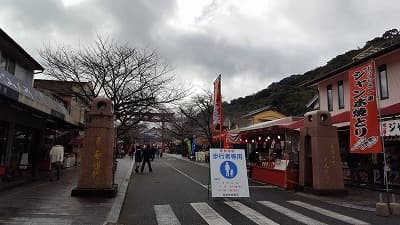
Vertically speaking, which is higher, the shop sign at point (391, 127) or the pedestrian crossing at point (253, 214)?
the shop sign at point (391, 127)

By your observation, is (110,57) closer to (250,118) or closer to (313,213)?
(313,213)

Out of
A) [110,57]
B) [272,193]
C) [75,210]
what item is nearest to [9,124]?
[110,57]

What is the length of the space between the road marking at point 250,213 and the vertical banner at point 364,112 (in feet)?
13.0

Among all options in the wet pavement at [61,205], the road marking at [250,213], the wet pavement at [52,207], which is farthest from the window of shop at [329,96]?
the wet pavement at [52,207]

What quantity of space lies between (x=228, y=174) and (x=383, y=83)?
35.1ft

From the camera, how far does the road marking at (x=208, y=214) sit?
8484 mm

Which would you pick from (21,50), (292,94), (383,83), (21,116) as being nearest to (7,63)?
(21,50)

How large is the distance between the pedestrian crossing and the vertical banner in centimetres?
236

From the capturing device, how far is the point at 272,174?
1781 cm

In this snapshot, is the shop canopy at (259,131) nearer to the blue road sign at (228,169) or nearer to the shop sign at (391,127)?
the shop sign at (391,127)

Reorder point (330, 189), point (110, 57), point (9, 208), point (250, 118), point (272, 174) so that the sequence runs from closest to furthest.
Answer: point (9, 208), point (330, 189), point (272, 174), point (110, 57), point (250, 118)

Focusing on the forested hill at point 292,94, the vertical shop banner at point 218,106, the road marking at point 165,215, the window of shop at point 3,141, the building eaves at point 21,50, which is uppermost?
the forested hill at point 292,94

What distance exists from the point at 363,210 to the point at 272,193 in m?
4.21

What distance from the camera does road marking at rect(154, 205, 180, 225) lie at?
27.6 ft
